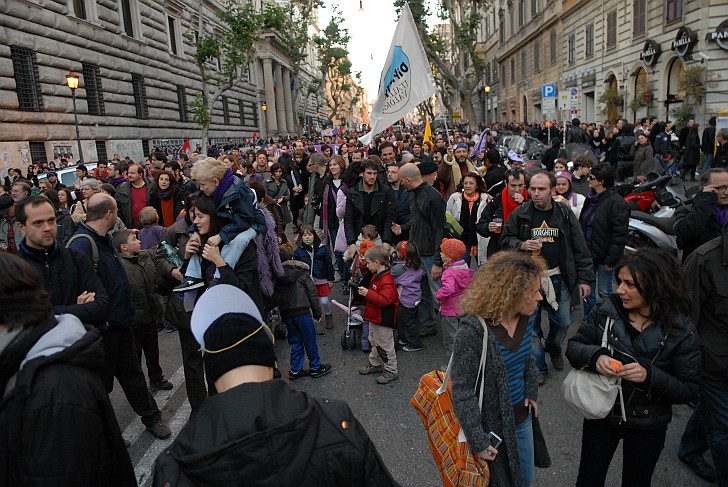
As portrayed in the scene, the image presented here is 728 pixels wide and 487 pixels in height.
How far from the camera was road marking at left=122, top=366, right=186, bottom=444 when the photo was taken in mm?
4406

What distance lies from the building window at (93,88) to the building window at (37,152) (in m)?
3.91

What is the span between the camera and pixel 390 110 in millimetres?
10273

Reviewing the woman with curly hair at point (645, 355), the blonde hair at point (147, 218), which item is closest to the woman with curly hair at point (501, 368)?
the woman with curly hair at point (645, 355)

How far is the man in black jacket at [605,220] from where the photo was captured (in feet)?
17.5

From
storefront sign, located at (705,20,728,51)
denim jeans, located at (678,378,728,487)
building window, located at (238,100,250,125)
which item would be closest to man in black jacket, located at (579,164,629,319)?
denim jeans, located at (678,378,728,487)

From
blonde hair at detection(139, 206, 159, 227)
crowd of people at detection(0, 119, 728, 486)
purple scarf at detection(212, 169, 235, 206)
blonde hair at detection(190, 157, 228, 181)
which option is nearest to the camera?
crowd of people at detection(0, 119, 728, 486)

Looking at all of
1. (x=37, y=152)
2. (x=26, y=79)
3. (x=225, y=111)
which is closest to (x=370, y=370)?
(x=37, y=152)

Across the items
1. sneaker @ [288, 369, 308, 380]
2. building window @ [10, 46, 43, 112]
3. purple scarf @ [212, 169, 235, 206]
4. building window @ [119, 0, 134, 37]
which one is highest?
building window @ [119, 0, 134, 37]

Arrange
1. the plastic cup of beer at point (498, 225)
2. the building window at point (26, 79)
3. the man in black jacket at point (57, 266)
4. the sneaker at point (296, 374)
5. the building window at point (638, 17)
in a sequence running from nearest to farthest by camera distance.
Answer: the man in black jacket at point (57, 266)
the sneaker at point (296, 374)
the plastic cup of beer at point (498, 225)
the building window at point (26, 79)
the building window at point (638, 17)

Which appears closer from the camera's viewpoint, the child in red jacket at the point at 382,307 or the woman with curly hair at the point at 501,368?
the woman with curly hair at the point at 501,368

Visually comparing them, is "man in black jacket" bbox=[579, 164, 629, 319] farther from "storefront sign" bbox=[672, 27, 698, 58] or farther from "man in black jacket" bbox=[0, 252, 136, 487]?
"storefront sign" bbox=[672, 27, 698, 58]

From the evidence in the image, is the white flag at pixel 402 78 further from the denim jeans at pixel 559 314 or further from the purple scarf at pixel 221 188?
the purple scarf at pixel 221 188

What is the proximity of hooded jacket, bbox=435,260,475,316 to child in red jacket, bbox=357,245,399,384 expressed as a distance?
0.48 metres

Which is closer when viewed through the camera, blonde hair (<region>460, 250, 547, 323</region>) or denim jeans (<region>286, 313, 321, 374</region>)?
blonde hair (<region>460, 250, 547, 323</region>)
